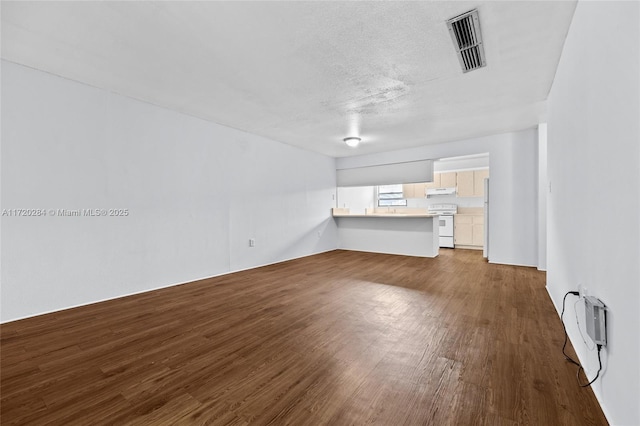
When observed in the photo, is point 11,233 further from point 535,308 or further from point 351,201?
point 351,201

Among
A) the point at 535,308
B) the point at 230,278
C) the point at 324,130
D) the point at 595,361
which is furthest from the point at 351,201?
the point at 595,361

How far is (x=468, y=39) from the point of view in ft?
7.77

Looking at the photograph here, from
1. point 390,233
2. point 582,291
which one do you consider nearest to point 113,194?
point 582,291

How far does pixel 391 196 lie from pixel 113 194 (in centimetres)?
770

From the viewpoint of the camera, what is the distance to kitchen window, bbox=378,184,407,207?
8.91 metres

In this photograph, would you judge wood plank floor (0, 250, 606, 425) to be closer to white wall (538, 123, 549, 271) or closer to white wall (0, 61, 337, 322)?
white wall (0, 61, 337, 322)

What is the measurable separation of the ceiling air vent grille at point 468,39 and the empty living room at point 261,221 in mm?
22

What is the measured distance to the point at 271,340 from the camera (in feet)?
7.38

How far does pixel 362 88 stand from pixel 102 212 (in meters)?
3.59

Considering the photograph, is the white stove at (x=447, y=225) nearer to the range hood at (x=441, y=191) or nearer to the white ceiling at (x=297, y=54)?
the range hood at (x=441, y=191)

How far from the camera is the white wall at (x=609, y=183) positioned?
1035mm

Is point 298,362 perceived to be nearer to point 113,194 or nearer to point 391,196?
point 113,194

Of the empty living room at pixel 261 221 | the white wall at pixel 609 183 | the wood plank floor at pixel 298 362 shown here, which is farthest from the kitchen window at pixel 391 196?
the white wall at pixel 609 183

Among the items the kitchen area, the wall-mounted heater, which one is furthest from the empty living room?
the kitchen area
